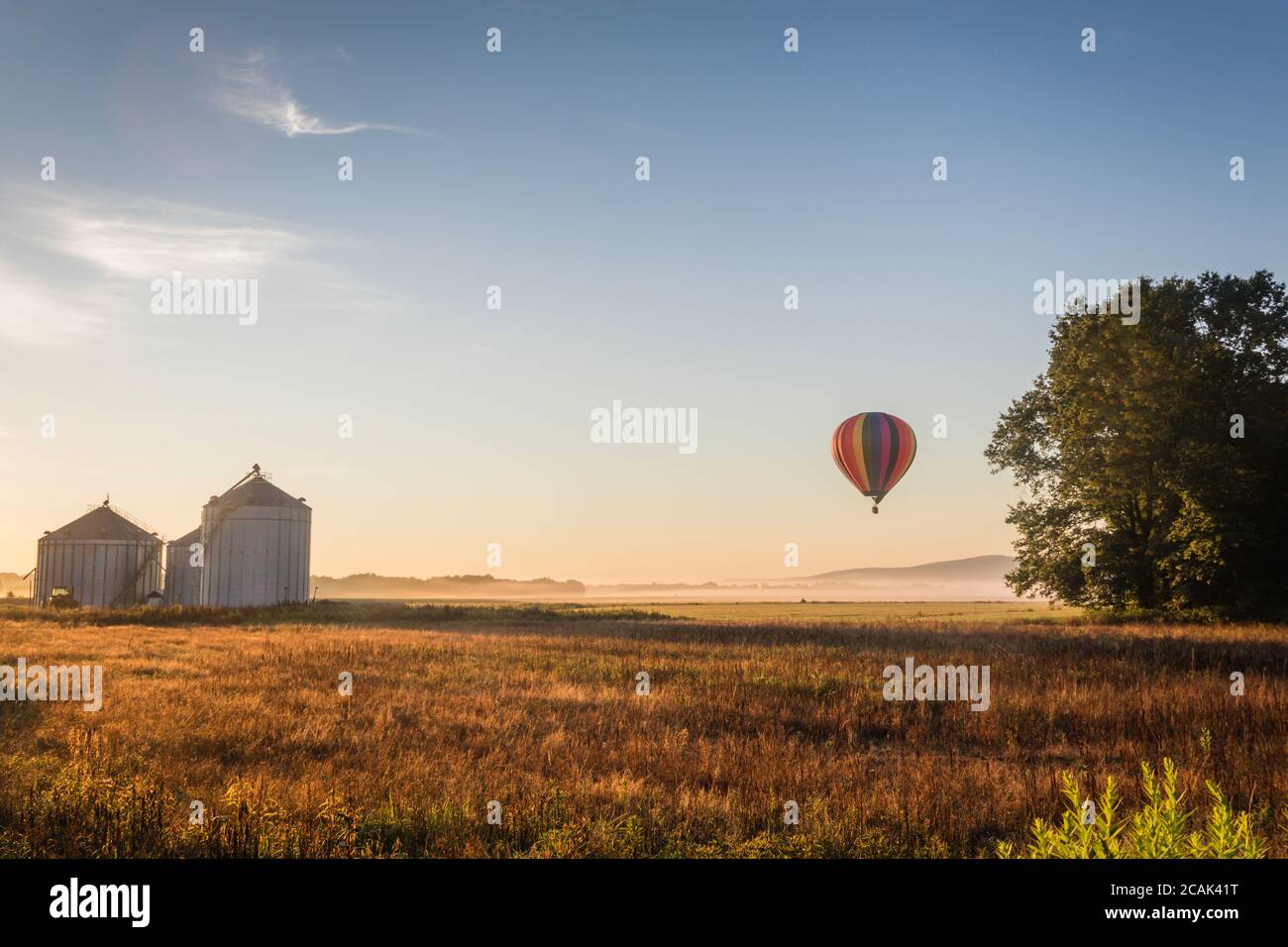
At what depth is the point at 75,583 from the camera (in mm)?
57688

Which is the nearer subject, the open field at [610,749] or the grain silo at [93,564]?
the open field at [610,749]

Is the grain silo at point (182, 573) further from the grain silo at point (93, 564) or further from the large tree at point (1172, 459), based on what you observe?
the large tree at point (1172, 459)

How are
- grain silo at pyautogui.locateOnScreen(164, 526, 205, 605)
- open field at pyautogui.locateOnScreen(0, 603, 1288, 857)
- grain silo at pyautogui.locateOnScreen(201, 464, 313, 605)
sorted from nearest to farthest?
1. open field at pyautogui.locateOnScreen(0, 603, 1288, 857)
2. grain silo at pyautogui.locateOnScreen(201, 464, 313, 605)
3. grain silo at pyautogui.locateOnScreen(164, 526, 205, 605)

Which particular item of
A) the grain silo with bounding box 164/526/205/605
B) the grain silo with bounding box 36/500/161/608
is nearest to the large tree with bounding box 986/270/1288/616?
the grain silo with bounding box 164/526/205/605

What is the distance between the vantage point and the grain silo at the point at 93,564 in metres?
57.8

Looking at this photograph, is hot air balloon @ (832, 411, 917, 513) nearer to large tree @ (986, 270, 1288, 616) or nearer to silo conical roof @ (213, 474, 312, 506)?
large tree @ (986, 270, 1288, 616)

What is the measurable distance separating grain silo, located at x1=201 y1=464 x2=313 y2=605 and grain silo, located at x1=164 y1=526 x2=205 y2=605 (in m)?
2.62

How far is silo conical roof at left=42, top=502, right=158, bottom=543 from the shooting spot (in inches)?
2297

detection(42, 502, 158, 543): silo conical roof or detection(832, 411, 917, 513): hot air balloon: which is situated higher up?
detection(832, 411, 917, 513): hot air balloon

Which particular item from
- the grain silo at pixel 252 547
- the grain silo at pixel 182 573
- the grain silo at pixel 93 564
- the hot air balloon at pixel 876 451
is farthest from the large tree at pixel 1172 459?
the grain silo at pixel 93 564

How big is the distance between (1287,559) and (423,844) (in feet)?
135

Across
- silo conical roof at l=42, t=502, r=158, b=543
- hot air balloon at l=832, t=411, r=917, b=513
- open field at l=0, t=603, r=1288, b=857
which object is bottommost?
open field at l=0, t=603, r=1288, b=857

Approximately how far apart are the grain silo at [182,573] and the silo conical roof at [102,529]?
2228mm

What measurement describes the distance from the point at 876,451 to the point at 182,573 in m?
46.2
